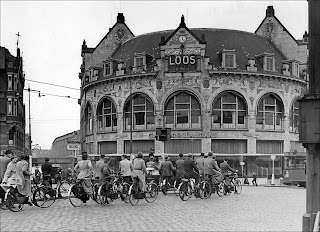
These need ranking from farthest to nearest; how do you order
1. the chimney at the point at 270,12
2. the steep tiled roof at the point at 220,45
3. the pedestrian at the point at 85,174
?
the chimney at the point at 270,12 < the steep tiled roof at the point at 220,45 < the pedestrian at the point at 85,174

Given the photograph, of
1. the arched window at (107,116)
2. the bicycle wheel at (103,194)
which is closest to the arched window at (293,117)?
the arched window at (107,116)

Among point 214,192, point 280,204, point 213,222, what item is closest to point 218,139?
point 214,192

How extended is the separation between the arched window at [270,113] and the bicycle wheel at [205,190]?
102 ft

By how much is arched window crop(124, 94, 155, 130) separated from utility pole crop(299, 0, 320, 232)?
140 ft

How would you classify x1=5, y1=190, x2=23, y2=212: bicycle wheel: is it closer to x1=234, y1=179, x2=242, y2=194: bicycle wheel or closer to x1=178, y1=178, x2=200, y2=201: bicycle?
x1=178, y1=178, x2=200, y2=201: bicycle

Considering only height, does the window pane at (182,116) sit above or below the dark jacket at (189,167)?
above

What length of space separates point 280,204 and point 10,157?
975 centimetres

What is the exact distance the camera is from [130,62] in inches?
2181

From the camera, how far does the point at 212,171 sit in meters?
23.5

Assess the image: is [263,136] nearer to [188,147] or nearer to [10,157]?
[188,147]

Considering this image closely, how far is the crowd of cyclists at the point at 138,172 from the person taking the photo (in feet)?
60.6

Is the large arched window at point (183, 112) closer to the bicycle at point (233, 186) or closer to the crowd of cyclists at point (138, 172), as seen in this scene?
the crowd of cyclists at point (138, 172)

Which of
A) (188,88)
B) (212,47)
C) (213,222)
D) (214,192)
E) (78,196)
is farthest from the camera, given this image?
(212,47)

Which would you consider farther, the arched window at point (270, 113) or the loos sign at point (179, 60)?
the arched window at point (270, 113)
